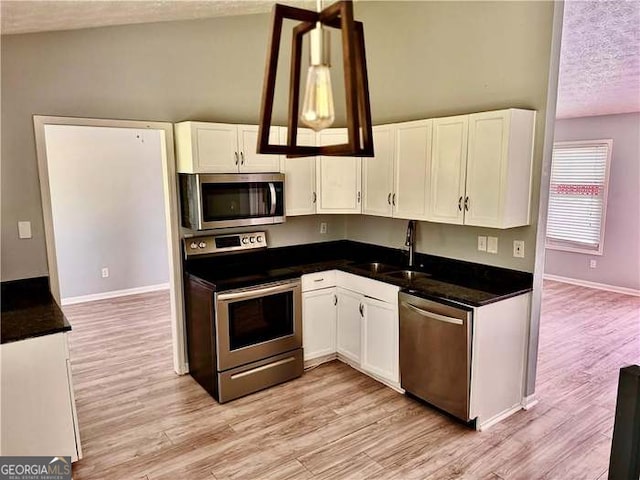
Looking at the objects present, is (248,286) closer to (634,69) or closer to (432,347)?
(432,347)

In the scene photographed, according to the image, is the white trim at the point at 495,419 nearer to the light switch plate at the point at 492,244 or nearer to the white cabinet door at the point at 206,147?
the light switch plate at the point at 492,244

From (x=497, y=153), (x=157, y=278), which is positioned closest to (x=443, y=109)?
(x=497, y=153)

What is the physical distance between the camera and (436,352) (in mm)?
3094

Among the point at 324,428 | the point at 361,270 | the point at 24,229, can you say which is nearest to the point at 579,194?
the point at 361,270

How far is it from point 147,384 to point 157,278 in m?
2.96

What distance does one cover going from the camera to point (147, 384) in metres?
3.69

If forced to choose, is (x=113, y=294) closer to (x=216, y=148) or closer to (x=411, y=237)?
(x=216, y=148)

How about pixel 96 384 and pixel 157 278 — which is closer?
pixel 96 384

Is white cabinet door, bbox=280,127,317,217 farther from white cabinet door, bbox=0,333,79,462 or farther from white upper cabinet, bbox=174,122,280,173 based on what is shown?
white cabinet door, bbox=0,333,79,462

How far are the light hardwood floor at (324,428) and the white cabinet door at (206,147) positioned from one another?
1.79m

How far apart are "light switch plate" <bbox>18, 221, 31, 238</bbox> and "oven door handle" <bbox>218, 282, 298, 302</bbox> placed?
1.35 metres

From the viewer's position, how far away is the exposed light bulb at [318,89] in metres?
1.28

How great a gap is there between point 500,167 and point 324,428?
6.97 ft

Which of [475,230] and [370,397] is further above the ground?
[475,230]
